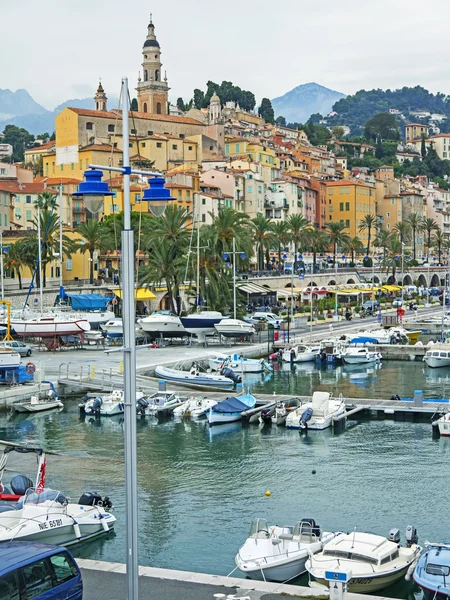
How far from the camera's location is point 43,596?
1523 centimetres

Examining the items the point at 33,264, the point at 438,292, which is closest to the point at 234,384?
the point at 33,264

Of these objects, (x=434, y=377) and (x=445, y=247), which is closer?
A: (x=434, y=377)

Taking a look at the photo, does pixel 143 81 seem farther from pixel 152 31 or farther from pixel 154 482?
pixel 154 482

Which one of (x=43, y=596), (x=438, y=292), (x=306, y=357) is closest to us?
(x=43, y=596)

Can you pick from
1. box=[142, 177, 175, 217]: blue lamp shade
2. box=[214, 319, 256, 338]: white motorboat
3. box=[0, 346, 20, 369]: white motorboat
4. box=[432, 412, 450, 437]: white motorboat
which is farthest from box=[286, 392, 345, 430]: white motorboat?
box=[142, 177, 175, 217]: blue lamp shade

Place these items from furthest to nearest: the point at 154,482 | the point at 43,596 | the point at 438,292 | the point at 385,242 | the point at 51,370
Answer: the point at 385,242 → the point at 438,292 → the point at 51,370 → the point at 154,482 → the point at 43,596

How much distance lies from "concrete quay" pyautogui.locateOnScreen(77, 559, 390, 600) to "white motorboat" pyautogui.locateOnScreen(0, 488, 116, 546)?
13.6 feet

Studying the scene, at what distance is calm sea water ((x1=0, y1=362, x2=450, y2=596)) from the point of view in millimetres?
25641

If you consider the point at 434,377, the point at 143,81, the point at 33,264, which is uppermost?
the point at 143,81

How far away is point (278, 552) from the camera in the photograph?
21.6 m

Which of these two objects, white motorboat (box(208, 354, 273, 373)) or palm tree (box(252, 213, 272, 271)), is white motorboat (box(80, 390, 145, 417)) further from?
palm tree (box(252, 213, 272, 271))

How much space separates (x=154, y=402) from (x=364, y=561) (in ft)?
83.1

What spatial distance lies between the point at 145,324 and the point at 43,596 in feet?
176

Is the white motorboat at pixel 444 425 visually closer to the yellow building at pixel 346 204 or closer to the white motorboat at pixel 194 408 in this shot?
the white motorboat at pixel 194 408
